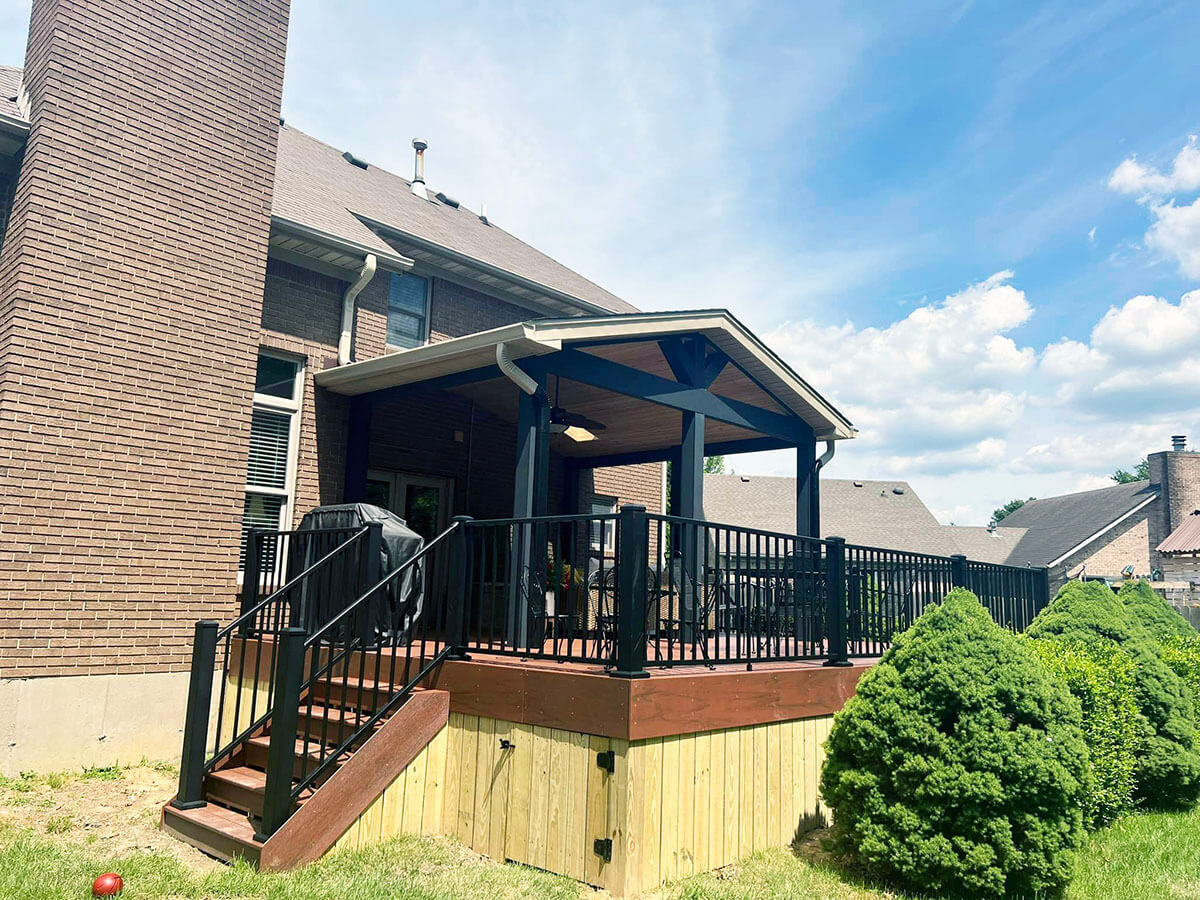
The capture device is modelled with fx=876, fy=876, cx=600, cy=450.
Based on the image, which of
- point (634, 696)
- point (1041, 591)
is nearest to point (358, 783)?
point (634, 696)

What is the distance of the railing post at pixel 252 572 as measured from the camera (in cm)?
748

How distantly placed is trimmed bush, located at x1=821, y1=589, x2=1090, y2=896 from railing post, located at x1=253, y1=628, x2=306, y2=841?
327cm

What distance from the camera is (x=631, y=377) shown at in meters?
8.25

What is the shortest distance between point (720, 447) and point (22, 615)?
8.10 m

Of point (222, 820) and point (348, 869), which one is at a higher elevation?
point (222, 820)

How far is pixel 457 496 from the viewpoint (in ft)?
36.3

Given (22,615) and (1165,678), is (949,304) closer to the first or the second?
(1165,678)

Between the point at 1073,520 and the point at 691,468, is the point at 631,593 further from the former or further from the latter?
the point at 1073,520

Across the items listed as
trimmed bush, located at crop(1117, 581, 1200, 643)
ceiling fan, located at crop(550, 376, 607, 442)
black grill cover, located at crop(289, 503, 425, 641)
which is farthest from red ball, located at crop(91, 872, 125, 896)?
trimmed bush, located at crop(1117, 581, 1200, 643)

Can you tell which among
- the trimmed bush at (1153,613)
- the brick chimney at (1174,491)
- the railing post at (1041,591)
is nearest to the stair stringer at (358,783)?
the railing post at (1041,591)

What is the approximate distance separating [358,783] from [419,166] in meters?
12.6

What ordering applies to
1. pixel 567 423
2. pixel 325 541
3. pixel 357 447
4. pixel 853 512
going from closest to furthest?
pixel 325 541
pixel 357 447
pixel 567 423
pixel 853 512

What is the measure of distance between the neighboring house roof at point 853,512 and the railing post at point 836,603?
22.5 meters

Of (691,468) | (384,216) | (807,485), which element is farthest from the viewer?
(384,216)
